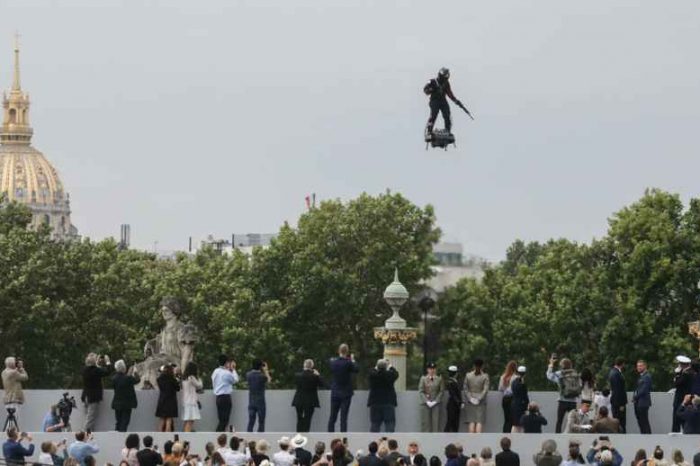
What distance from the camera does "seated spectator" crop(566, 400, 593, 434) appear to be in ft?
181

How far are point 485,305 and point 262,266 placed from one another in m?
8.14

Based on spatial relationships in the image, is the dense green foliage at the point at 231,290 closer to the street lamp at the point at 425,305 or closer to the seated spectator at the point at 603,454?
the street lamp at the point at 425,305

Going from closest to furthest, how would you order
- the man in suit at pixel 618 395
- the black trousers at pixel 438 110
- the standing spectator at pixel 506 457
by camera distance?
the standing spectator at pixel 506 457 < the man in suit at pixel 618 395 < the black trousers at pixel 438 110

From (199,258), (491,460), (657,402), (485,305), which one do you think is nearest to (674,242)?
(485,305)

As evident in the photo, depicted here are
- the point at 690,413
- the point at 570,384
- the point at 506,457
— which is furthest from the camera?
the point at 570,384

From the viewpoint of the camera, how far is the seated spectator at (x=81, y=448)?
5109 centimetres

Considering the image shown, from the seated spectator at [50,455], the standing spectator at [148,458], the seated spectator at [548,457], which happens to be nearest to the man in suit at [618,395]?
the seated spectator at [548,457]

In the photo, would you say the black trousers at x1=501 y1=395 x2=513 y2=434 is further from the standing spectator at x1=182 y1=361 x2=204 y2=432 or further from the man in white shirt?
the man in white shirt

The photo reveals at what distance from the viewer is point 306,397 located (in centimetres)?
5688

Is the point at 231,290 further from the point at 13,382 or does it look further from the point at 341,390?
the point at 13,382

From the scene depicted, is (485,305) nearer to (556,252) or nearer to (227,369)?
(556,252)

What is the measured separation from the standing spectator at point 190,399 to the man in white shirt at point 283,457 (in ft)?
17.7

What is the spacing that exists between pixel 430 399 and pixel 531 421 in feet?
8.27

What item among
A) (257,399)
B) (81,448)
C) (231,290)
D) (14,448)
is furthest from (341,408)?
(231,290)
